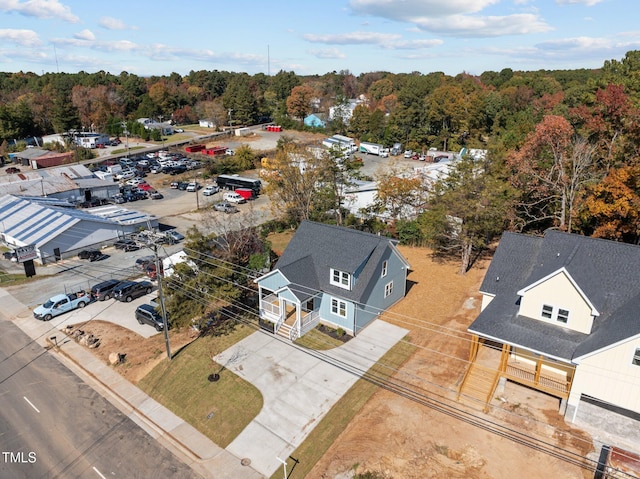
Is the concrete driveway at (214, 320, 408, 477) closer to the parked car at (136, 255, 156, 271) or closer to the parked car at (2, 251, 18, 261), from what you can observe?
the parked car at (136, 255, 156, 271)

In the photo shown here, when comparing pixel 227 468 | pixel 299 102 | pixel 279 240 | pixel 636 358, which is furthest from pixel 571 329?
pixel 299 102

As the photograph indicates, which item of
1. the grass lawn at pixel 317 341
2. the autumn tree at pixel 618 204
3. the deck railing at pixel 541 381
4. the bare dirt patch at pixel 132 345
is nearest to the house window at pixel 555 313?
the deck railing at pixel 541 381

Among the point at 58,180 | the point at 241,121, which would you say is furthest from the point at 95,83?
the point at 58,180

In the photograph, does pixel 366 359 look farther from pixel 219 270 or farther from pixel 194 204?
pixel 194 204

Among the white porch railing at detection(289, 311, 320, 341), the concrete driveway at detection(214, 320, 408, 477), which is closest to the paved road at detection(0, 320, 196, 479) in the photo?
the concrete driveway at detection(214, 320, 408, 477)

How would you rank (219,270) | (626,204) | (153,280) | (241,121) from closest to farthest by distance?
(219,270) → (626,204) → (153,280) → (241,121)

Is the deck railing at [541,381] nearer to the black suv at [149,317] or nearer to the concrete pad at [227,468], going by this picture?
the concrete pad at [227,468]

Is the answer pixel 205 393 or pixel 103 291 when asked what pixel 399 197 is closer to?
pixel 103 291
